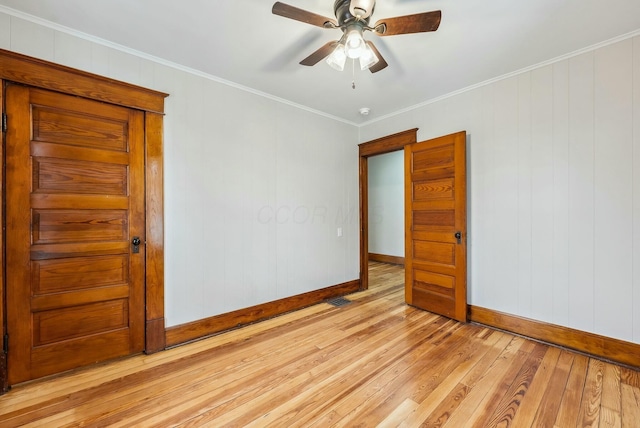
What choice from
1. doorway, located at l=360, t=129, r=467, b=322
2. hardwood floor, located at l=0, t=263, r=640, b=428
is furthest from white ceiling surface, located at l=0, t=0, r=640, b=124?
hardwood floor, located at l=0, t=263, r=640, b=428

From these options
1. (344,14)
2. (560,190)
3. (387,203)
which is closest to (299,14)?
(344,14)

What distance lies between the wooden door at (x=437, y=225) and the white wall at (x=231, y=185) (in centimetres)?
103

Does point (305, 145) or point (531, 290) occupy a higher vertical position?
point (305, 145)

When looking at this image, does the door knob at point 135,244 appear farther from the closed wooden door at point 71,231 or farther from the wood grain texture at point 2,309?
the wood grain texture at point 2,309

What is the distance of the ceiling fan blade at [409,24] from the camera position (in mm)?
1517

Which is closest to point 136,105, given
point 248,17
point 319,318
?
point 248,17

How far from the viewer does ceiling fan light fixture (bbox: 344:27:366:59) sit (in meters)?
1.66

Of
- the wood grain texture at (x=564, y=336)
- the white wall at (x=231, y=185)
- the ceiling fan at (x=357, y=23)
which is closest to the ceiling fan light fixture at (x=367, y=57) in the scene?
the ceiling fan at (x=357, y=23)

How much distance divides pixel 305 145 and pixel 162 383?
2824 millimetres

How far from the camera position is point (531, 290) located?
102 inches

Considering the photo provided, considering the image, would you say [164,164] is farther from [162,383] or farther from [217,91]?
[162,383]

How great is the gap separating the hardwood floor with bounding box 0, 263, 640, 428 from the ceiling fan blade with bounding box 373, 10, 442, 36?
2.34 meters

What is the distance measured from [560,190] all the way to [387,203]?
397 centimetres

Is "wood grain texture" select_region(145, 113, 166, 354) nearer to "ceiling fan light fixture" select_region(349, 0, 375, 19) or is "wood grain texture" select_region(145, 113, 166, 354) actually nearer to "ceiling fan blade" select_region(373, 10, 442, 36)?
"ceiling fan light fixture" select_region(349, 0, 375, 19)
